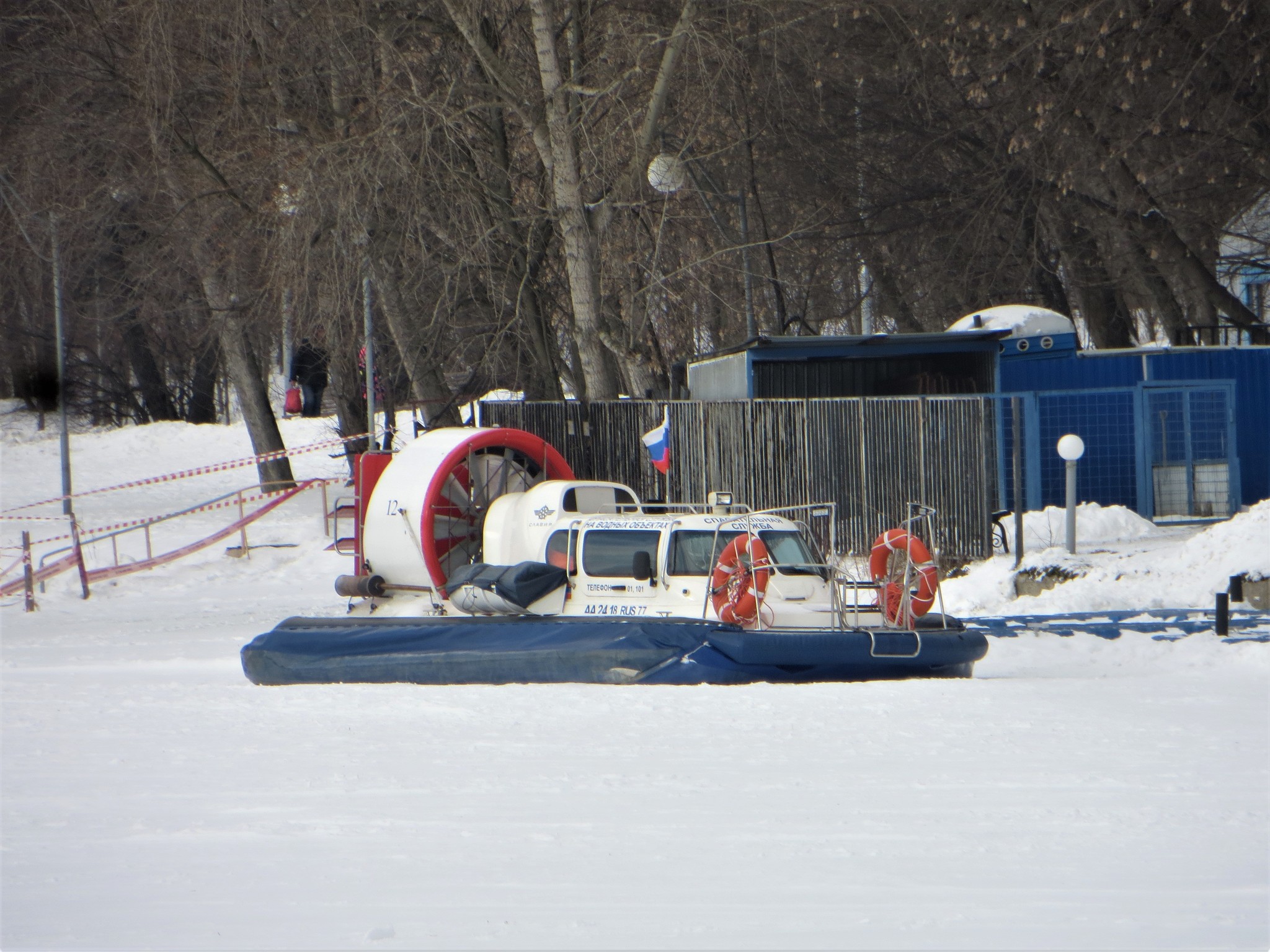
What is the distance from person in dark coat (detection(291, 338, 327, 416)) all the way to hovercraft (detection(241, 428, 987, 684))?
13530mm

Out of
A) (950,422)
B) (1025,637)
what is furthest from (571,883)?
(950,422)

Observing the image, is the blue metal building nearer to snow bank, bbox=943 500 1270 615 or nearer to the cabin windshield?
snow bank, bbox=943 500 1270 615

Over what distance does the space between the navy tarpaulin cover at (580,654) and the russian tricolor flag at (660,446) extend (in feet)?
20.3

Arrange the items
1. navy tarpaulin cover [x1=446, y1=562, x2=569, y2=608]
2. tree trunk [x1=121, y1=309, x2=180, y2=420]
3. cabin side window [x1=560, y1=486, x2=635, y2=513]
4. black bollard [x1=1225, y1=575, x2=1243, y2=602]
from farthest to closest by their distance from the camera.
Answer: tree trunk [x1=121, y1=309, x2=180, y2=420] < cabin side window [x1=560, y1=486, x2=635, y2=513] < black bollard [x1=1225, y1=575, x2=1243, y2=602] < navy tarpaulin cover [x1=446, y1=562, x2=569, y2=608]

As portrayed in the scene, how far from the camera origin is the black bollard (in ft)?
42.3

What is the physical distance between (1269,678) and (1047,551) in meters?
4.85

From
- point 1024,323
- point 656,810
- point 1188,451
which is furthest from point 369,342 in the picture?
point 656,810

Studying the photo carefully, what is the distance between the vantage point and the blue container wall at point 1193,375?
2005 cm

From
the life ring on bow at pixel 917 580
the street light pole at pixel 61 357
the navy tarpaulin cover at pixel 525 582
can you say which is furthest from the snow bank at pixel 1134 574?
the street light pole at pixel 61 357

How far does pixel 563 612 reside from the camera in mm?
12094

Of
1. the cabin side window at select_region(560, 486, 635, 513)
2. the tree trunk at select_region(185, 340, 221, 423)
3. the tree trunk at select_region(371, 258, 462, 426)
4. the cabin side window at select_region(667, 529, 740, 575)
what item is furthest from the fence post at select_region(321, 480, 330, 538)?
the tree trunk at select_region(185, 340, 221, 423)

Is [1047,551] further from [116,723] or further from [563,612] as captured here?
[116,723]

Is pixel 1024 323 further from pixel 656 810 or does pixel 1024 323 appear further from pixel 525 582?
pixel 656 810

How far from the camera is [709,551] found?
1178 cm
